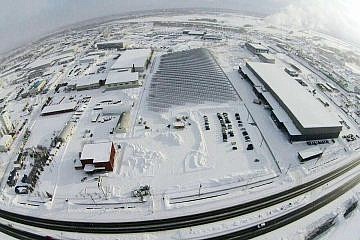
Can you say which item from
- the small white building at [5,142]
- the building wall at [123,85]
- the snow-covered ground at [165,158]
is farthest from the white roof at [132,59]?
the small white building at [5,142]

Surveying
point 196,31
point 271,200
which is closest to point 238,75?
point 271,200

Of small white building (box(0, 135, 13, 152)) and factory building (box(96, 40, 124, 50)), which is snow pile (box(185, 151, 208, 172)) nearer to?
small white building (box(0, 135, 13, 152))

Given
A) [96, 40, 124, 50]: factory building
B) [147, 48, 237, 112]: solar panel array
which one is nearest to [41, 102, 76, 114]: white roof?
[147, 48, 237, 112]: solar panel array

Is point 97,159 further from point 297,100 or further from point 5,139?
point 297,100

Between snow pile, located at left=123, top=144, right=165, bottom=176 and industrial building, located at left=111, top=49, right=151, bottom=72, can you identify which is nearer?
snow pile, located at left=123, top=144, right=165, bottom=176

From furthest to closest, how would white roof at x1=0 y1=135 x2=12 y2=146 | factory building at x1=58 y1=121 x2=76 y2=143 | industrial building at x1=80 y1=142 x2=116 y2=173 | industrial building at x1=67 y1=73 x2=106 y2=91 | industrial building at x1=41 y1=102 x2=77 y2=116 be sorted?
1. industrial building at x1=67 y1=73 x2=106 y2=91
2. industrial building at x1=41 y1=102 x2=77 y2=116
3. factory building at x1=58 y1=121 x2=76 y2=143
4. white roof at x1=0 y1=135 x2=12 y2=146
5. industrial building at x1=80 y1=142 x2=116 y2=173

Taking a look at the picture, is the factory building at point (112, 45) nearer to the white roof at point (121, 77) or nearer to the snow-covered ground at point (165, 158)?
the white roof at point (121, 77)
